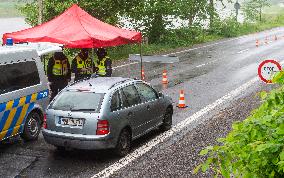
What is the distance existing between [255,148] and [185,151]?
6371 mm

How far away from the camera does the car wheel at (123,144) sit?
8742mm

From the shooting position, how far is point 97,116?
8.34 meters

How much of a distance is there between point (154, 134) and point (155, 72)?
10.6 metres

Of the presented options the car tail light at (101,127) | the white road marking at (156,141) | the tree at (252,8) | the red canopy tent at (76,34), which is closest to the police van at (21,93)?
the car tail light at (101,127)

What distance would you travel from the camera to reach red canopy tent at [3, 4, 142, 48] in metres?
12.7

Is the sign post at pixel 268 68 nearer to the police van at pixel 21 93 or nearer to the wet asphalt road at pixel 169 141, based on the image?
the wet asphalt road at pixel 169 141

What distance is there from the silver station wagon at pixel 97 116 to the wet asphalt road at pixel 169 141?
41 cm

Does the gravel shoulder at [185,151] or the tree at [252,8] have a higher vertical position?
the tree at [252,8]

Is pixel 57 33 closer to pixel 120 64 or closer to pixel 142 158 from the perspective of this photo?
pixel 142 158

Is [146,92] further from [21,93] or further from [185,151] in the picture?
[21,93]

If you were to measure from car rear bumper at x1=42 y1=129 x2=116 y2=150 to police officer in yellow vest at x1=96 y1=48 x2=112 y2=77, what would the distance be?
14.8 feet

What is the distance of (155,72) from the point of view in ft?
68.9

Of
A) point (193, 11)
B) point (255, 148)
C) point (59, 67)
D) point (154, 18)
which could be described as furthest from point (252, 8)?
point (255, 148)

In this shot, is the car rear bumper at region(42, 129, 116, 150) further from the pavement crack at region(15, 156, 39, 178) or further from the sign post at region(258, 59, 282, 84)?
the sign post at region(258, 59, 282, 84)
